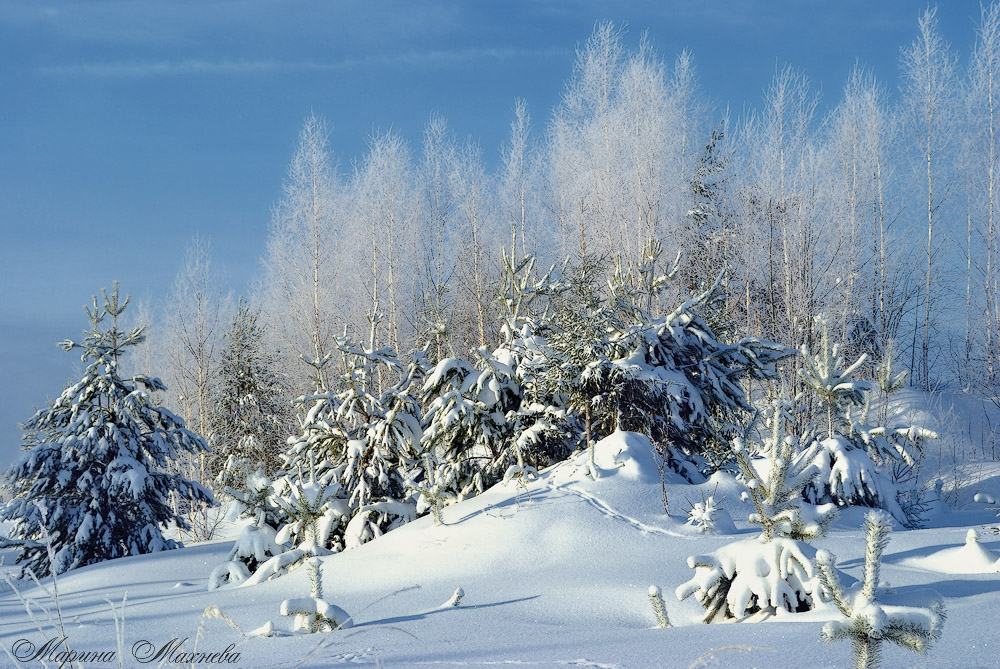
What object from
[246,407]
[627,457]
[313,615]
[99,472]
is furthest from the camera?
[246,407]

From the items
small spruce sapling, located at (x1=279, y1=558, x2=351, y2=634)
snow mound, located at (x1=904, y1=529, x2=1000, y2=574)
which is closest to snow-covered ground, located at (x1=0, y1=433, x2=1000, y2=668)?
snow mound, located at (x1=904, y1=529, x2=1000, y2=574)

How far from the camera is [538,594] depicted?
478 cm

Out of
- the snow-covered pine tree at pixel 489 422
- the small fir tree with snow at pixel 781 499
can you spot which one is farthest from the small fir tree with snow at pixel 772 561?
the snow-covered pine tree at pixel 489 422

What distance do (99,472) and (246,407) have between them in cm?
1015

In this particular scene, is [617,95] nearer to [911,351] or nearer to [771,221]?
[771,221]

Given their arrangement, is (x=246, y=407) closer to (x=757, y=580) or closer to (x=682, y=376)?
(x=682, y=376)

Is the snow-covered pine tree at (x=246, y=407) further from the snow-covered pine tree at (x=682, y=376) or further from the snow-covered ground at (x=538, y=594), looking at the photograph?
the snow-covered pine tree at (x=682, y=376)

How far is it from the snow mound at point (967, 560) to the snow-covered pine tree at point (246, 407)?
59.0ft

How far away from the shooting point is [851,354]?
67.1ft

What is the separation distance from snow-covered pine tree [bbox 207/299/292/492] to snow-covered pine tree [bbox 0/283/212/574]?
917 cm

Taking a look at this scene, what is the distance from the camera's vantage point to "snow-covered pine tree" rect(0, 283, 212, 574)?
10.3 meters

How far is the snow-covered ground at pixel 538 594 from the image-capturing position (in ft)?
9.63

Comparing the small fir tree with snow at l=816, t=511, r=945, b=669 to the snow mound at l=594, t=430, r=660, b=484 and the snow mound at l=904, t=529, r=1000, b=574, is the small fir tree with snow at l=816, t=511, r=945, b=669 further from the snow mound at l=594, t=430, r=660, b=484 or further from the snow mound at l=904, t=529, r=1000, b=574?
the snow mound at l=594, t=430, r=660, b=484

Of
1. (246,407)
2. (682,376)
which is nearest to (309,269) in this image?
(246,407)
